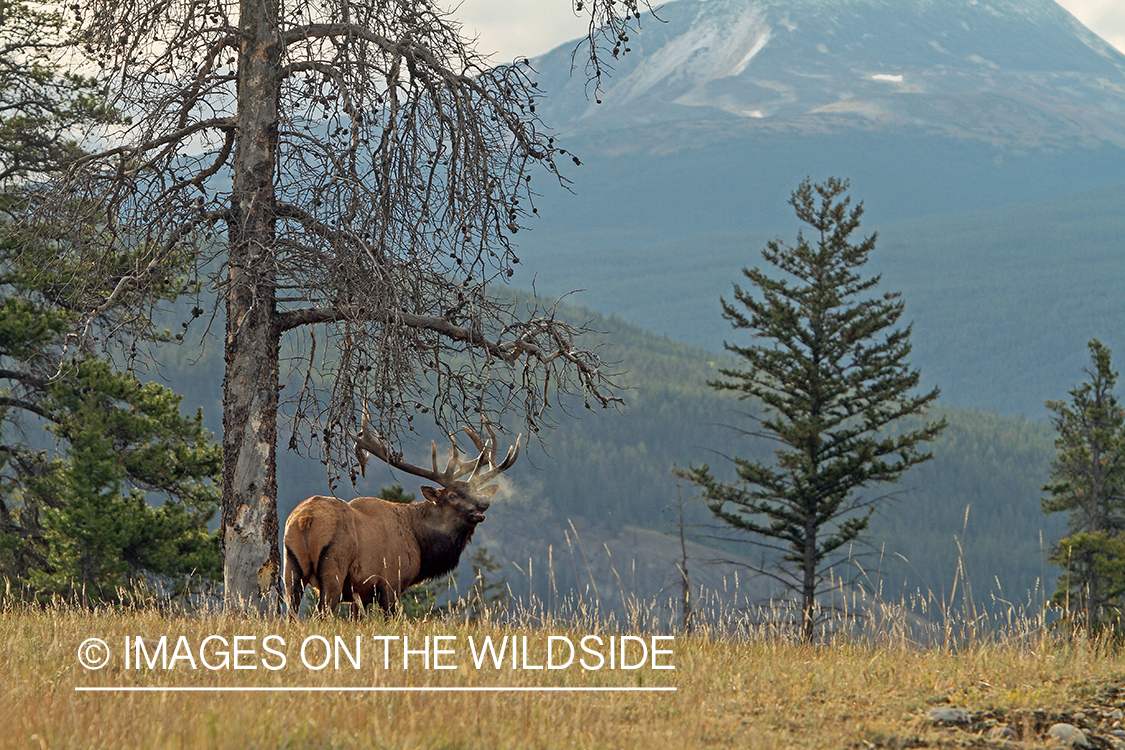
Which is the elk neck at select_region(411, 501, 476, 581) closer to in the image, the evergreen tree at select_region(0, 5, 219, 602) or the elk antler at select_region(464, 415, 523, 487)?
the elk antler at select_region(464, 415, 523, 487)

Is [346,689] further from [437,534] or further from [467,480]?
[467,480]

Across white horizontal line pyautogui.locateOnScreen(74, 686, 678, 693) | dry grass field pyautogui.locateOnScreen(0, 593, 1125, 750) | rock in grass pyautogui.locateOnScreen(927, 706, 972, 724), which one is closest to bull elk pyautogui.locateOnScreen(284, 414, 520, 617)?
dry grass field pyautogui.locateOnScreen(0, 593, 1125, 750)

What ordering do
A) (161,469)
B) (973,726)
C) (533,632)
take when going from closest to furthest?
(973,726)
(533,632)
(161,469)

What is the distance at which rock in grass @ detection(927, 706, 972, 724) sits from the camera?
5852 millimetres

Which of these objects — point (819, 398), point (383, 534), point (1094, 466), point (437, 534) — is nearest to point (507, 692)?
point (383, 534)

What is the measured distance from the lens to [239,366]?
947 centimetres

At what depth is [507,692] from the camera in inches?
240

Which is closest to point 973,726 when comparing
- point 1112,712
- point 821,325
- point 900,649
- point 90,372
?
point 1112,712

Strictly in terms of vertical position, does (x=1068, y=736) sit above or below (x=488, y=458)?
below

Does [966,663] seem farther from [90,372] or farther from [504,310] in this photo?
[90,372]

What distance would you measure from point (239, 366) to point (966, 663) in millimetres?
6145

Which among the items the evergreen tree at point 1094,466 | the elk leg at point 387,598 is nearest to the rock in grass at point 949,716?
the elk leg at point 387,598

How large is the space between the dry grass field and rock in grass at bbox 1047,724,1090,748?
0.08 m

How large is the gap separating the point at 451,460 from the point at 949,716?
236 inches
